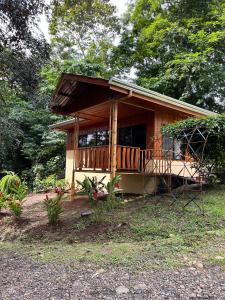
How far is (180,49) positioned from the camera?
63.4 ft

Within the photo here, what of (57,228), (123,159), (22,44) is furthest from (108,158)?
(22,44)

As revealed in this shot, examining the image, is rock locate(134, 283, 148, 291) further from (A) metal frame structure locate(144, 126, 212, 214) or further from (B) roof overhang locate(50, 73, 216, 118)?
(B) roof overhang locate(50, 73, 216, 118)

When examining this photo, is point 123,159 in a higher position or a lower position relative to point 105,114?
lower

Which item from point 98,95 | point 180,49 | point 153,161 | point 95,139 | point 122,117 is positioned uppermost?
point 180,49

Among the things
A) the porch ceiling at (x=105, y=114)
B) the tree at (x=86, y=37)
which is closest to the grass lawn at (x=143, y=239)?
the porch ceiling at (x=105, y=114)

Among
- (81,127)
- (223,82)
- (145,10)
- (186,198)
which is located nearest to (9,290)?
(186,198)

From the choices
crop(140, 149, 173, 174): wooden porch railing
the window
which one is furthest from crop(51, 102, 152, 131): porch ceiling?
crop(140, 149, 173, 174): wooden porch railing

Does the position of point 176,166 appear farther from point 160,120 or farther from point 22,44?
point 22,44

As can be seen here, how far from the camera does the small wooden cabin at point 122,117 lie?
29.1ft

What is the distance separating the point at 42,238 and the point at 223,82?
15.0 metres

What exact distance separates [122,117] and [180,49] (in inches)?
395

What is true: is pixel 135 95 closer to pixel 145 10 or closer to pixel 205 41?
pixel 205 41

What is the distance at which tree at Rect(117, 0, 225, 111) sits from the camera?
55.5 ft

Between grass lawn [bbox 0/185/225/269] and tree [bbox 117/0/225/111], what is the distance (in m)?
11.5
